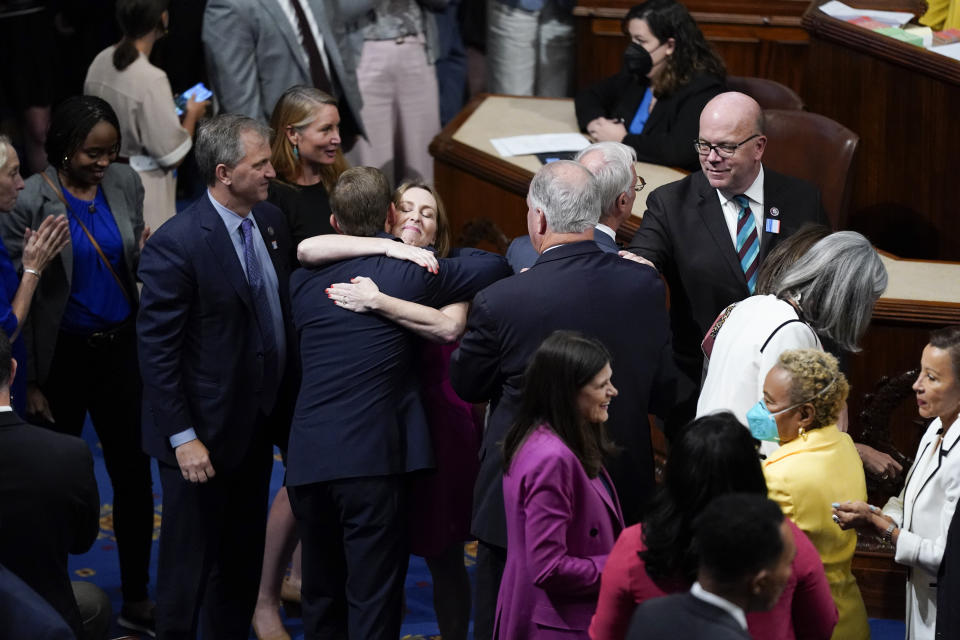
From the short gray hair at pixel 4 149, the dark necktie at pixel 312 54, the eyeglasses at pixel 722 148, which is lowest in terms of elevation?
the dark necktie at pixel 312 54

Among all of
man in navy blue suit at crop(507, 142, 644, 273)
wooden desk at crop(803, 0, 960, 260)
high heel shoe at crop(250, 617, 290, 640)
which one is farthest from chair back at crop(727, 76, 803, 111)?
high heel shoe at crop(250, 617, 290, 640)

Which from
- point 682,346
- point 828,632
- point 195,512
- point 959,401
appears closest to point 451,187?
point 682,346

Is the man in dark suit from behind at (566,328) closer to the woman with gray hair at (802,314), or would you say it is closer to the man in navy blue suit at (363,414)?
the woman with gray hair at (802,314)

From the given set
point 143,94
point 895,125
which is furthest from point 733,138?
point 143,94

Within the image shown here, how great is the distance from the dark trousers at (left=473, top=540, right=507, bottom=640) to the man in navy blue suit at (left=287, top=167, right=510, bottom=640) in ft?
0.91

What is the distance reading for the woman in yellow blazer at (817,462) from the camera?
2809mm

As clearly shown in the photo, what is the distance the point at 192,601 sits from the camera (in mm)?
3703

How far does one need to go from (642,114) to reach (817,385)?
8.62 ft

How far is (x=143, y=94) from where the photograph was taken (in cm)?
549

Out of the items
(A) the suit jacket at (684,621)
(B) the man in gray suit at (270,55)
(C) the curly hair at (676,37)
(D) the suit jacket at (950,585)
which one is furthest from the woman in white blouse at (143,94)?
(A) the suit jacket at (684,621)

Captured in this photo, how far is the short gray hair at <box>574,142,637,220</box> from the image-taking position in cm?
355

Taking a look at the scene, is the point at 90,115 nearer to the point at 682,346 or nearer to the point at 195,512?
the point at 195,512

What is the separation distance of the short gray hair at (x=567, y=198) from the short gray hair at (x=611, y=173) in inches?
12.4

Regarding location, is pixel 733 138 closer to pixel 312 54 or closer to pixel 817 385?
pixel 817 385
